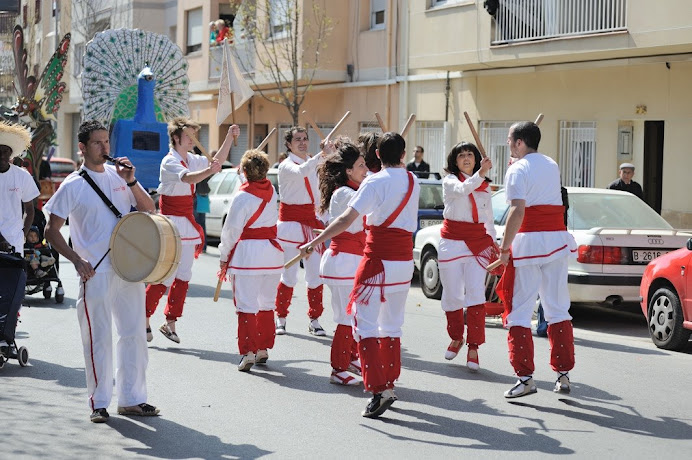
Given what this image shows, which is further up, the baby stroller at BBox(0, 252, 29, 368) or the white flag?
the white flag

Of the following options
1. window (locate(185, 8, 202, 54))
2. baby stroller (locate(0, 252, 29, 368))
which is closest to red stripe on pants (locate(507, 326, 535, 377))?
baby stroller (locate(0, 252, 29, 368))

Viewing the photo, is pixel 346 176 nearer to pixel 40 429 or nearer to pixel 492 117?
pixel 40 429

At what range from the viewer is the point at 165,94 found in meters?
19.9

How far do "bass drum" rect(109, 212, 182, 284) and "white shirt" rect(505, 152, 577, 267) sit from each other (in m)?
2.64

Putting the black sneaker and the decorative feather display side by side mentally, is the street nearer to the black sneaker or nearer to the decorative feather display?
the black sneaker

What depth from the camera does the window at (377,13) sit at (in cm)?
2963

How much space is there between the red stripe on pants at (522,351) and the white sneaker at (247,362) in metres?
2.26

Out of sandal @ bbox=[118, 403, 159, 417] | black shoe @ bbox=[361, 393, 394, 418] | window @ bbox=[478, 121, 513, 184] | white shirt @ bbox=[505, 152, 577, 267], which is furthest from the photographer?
window @ bbox=[478, 121, 513, 184]

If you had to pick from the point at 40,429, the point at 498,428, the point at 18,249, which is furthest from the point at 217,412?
the point at 18,249

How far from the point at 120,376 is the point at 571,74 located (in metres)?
16.1

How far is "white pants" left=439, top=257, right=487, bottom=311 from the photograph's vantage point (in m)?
10.3

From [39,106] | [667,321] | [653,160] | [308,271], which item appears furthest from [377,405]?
[653,160]

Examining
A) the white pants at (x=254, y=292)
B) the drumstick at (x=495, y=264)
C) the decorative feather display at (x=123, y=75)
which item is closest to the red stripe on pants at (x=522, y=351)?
the drumstick at (x=495, y=264)

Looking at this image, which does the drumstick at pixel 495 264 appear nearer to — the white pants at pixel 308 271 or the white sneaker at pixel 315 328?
the white pants at pixel 308 271
